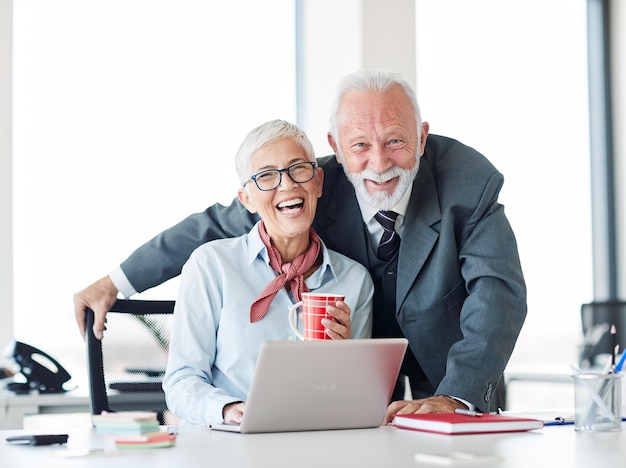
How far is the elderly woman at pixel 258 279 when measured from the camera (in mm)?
2166

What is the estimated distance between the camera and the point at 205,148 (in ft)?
13.2

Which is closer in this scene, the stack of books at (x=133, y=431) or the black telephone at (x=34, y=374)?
the stack of books at (x=133, y=431)

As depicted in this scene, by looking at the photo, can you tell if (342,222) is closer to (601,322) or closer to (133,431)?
(133,431)

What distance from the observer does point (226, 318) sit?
7.21 ft

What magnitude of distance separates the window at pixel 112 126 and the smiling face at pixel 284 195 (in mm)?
1604

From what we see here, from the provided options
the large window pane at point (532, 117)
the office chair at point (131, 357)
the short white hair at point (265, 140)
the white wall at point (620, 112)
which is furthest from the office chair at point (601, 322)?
the office chair at point (131, 357)

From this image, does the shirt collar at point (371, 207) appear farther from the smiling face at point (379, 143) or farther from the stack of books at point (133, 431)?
the stack of books at point (133, 431)

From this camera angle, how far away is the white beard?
2.44 meters

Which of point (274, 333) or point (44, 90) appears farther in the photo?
point (44, 90)

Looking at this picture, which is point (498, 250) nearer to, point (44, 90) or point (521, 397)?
point (44, 90)

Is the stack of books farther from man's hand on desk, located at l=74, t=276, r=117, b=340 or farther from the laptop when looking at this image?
man's hand on desk, located at l=74, t=276, r=117, b=340

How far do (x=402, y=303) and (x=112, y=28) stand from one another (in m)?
2.07

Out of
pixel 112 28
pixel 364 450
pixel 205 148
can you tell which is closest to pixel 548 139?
pixel 205 148

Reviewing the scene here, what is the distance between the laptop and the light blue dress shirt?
438mm
